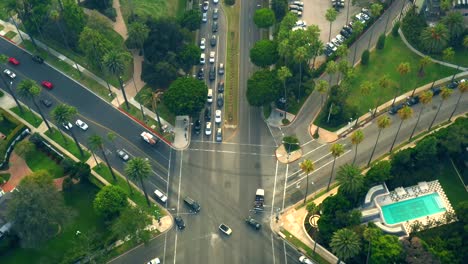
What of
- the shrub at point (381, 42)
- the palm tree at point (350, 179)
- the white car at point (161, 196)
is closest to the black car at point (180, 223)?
the white car at point (161, 196)

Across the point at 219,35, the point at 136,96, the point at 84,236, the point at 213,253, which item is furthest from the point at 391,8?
the point at 84,236

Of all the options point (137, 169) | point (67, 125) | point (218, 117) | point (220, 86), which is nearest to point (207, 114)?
point (218, 117)

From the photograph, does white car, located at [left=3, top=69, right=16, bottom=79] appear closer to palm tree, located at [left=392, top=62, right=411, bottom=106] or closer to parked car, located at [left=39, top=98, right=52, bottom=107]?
parked car, located at [left=39, top=98, right=52, bottom=107]

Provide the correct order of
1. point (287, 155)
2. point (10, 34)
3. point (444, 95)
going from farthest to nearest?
point (10, 34)
point (287, 155)
point (444, 95)

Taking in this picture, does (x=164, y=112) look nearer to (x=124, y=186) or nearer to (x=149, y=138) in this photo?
(x=149, y=138)

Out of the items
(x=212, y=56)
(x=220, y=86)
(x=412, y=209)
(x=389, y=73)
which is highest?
(x=212, y=56)
